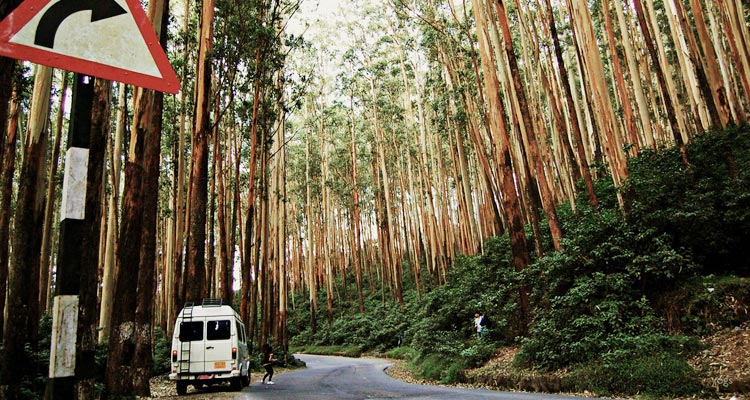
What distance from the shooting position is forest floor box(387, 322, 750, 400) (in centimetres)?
654

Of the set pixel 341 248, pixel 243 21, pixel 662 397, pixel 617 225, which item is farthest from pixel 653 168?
pixel 341 248

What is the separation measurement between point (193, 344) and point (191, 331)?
12.1 inches

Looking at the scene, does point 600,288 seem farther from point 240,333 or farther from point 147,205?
point 147,205

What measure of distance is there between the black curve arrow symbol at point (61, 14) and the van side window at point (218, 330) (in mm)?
10313

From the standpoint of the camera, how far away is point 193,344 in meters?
11.0

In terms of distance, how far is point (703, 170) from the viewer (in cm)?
1109

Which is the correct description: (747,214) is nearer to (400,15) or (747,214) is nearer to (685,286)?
(685,286)

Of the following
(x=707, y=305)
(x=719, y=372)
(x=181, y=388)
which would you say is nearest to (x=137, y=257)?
(x=181, y=388)

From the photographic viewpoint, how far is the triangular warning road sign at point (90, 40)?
1.83 m

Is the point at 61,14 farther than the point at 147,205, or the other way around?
the point at 147,205

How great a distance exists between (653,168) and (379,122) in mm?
20866

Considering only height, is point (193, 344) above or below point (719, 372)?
above

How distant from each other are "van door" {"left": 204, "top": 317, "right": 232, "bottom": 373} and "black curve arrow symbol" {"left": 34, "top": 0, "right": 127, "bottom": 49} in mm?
10312

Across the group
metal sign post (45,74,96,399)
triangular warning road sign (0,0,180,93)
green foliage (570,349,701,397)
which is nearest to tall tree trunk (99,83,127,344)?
green foliage (570,349,701,397)
